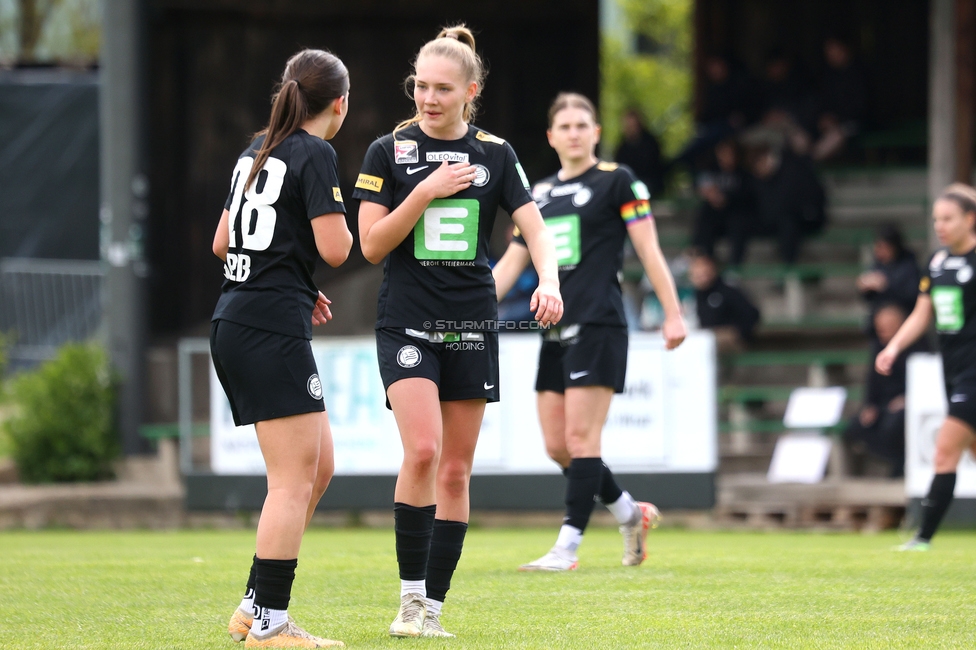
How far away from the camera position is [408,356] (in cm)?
478

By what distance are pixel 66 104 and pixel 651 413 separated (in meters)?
9.51

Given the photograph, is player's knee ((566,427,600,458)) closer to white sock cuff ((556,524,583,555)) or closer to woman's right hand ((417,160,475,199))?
white sock cuff ((556,524,583,555))

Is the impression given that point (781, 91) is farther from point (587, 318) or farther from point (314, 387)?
point (314, 387)

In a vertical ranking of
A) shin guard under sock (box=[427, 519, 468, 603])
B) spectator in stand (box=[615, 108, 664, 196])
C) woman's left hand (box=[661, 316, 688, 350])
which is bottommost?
shin guard under sock (box=[427, 519, 468, 603])

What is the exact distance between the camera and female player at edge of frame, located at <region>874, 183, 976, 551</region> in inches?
316

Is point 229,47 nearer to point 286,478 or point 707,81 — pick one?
point 707,81

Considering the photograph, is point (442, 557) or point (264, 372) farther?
point (442, 557)

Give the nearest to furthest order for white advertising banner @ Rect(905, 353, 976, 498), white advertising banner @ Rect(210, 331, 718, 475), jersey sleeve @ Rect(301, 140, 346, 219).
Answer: jersey sleeve @ Rect(301, 140, 346, 219)
white advertising banner @ Rect(905, 353, 976, 498)
white advertising banner @ Rect(210, 331, 718, 475)

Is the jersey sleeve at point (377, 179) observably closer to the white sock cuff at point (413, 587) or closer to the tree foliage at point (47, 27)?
the white sock cuff at point (413, 587)

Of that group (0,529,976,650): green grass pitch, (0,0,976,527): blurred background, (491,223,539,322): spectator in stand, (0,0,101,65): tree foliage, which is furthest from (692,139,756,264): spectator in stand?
(0,0,101,65): tree foliage

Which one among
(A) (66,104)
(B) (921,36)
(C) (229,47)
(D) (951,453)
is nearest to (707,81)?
(B) (921,36)

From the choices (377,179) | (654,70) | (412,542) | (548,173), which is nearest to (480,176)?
(377,179)

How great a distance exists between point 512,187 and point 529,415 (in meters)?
6.22

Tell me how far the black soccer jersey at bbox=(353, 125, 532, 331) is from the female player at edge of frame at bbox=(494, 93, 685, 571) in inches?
76.4
